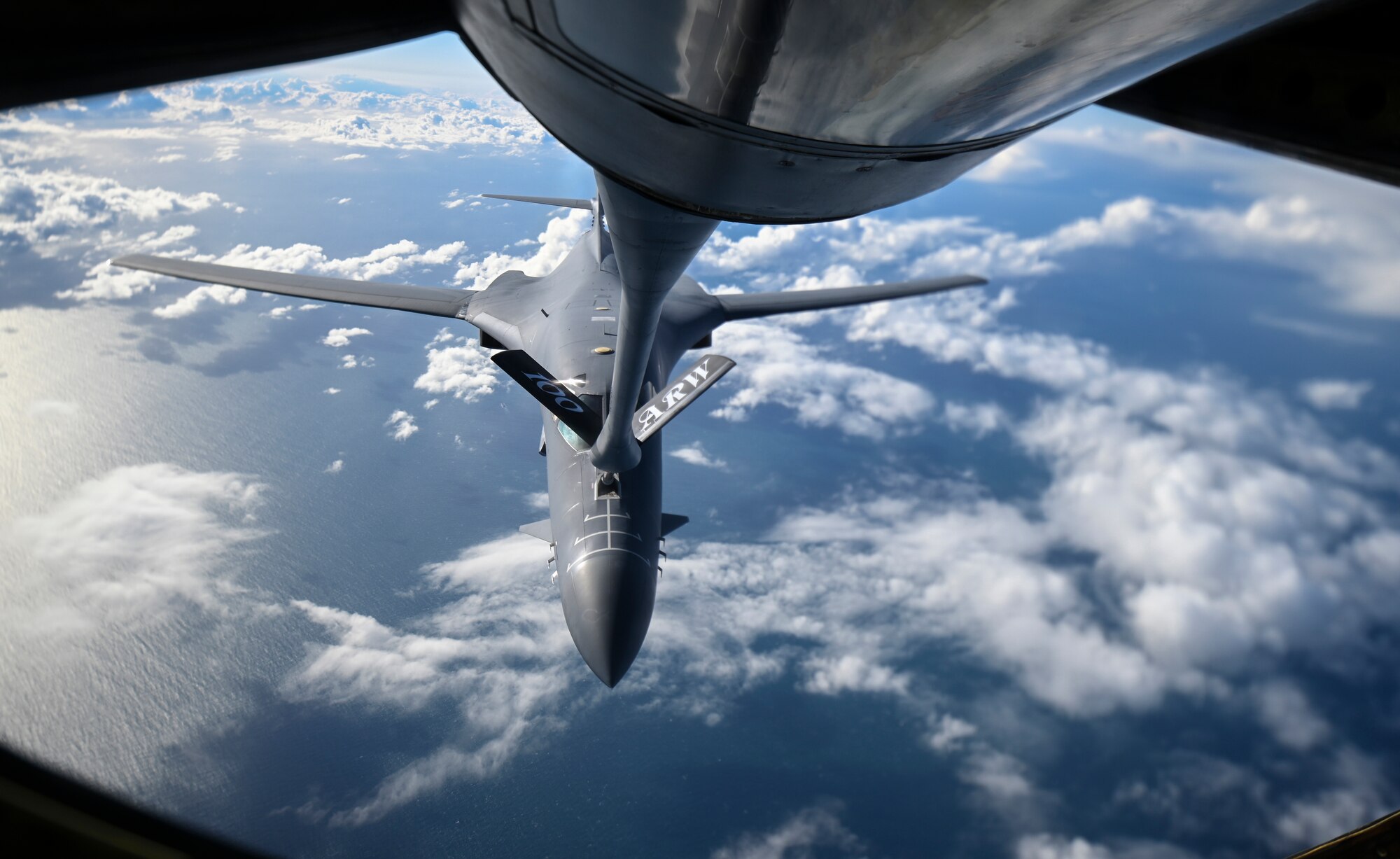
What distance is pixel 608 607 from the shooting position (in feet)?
36.1

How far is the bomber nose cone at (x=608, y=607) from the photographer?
11.1 m

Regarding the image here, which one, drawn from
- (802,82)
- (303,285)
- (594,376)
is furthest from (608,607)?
(802,82)

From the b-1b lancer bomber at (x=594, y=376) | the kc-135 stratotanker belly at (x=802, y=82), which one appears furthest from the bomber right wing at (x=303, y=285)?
Answer: the kc-135 stratotanker belly at (x=802, y=82)

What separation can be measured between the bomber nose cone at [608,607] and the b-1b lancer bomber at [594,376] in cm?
2

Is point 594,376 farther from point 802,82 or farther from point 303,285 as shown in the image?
point 802,82

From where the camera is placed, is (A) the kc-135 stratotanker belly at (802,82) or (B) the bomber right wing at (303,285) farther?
(B) the bomber right wing at (303,285)

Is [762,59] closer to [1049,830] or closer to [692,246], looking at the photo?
[692,246]

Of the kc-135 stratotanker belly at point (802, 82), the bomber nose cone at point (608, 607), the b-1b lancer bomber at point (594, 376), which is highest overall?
the kc-135 stratotanker belly at point (802, 82)

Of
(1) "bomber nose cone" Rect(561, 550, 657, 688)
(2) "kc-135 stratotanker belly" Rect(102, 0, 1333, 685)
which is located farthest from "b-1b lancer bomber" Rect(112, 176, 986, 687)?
(2) "kc-135 stratotanker belly" Rect(102, 0, 1333, 685)

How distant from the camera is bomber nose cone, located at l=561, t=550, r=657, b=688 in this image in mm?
11055

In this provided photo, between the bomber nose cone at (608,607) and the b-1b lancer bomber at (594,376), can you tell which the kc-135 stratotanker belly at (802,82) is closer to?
the b-1b lancer bomber at (594,376)

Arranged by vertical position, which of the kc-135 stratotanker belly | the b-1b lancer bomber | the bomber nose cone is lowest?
the bomber nose cone

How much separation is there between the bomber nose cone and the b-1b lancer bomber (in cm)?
2

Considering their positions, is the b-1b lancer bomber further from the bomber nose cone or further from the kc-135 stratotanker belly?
the kc-135 stratotanker belly
